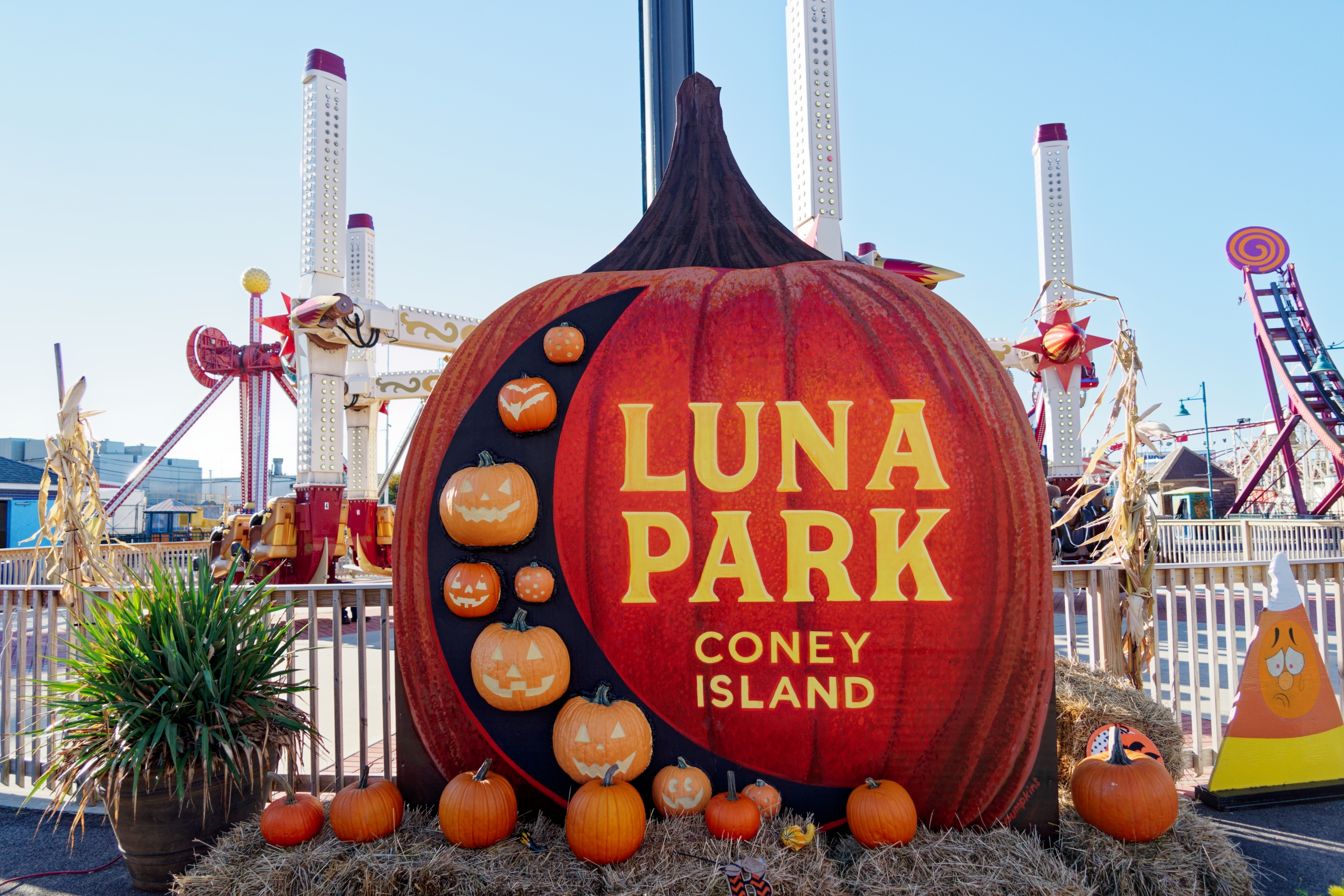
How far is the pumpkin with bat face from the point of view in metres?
2.88

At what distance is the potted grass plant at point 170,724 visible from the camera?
2.89 m

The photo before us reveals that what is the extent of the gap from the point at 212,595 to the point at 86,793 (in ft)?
2.76

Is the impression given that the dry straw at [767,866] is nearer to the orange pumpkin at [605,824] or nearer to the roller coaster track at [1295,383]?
the orange pumpkin at [605,824]

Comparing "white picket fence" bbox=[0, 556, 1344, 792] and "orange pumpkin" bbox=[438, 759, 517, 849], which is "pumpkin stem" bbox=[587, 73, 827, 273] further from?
"orange pumpkin" bbox=[438, 759, 517, 849]

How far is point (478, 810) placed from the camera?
2744 millimetres

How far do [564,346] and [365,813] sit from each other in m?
2.03

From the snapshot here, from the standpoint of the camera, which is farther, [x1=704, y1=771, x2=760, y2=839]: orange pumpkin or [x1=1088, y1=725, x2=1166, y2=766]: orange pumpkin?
[x1=1088, y1=725, x2=1166, y2=766]: orange pumpkin

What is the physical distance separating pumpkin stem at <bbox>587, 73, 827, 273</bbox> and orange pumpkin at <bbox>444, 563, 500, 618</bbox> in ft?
5.19

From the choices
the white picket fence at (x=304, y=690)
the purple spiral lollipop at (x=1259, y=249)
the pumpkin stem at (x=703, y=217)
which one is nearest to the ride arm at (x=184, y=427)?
the white picket fence at (x=304, y=690)

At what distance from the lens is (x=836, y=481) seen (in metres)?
2.88

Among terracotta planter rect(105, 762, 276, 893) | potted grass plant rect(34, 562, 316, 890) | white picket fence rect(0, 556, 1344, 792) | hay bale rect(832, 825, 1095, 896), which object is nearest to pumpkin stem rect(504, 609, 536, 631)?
white picket fence rect(0, 556, 1344, 792)

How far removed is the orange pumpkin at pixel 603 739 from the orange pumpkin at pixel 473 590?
55cm

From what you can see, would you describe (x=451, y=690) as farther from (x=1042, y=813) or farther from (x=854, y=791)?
(x=1042, y=813)

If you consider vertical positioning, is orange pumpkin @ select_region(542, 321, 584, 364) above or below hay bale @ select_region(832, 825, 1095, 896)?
above
